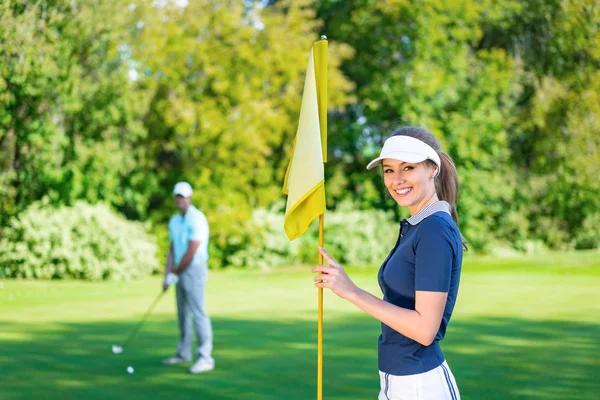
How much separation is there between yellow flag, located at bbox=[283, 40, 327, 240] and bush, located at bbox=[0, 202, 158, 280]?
17427 mm

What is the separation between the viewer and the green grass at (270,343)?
27.9 ft

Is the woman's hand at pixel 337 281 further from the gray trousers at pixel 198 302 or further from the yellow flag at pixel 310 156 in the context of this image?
the gray trousers at pixel 198 302

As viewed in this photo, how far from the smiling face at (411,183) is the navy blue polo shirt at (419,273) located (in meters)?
0.07

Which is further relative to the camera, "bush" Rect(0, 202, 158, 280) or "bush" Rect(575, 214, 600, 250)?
"bush" Rect(575, 214, 600, 250)

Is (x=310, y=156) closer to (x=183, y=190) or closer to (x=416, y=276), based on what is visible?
(x=416, y=276)

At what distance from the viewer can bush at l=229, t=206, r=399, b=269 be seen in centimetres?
2590

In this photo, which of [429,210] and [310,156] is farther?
[310,156]

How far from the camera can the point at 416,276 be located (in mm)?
3100

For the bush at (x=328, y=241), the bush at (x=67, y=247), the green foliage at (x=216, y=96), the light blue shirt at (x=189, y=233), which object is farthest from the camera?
the bush at (x=328, y=241)

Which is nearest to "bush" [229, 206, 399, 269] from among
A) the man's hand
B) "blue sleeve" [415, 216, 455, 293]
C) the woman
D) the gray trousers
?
the gray trousers

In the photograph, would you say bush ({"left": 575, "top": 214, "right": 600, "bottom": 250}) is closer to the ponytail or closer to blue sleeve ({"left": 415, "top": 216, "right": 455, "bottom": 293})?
the ponytail

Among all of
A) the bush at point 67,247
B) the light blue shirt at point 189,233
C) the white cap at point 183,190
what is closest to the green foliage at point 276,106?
the bush at point 67,247

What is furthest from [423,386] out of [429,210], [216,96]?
[216,96]

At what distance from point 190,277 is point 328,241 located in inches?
708
